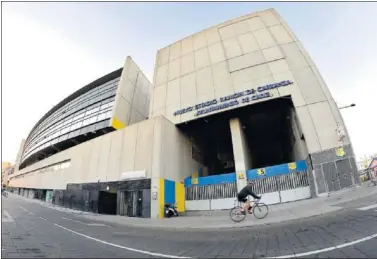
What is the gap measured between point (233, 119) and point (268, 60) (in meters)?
7.65

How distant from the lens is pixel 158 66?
106ft

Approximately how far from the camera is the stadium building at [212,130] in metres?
19.7

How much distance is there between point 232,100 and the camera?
23750 mm

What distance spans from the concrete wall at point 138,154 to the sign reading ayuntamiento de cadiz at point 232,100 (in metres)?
3.49

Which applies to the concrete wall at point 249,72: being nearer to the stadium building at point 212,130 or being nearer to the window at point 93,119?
the stadium building at point 212,130

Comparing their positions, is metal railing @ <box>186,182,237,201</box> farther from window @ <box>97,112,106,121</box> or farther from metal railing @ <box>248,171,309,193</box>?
window @ <box>97,112,106,121</box>

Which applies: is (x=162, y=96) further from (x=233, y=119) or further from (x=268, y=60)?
(x=268, y=60)

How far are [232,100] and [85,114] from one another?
27643 mm

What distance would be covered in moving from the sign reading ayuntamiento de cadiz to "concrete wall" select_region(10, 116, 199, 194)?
11.5 ft

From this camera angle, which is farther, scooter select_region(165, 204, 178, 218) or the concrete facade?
the concrete facade

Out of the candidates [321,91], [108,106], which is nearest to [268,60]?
[321,91]

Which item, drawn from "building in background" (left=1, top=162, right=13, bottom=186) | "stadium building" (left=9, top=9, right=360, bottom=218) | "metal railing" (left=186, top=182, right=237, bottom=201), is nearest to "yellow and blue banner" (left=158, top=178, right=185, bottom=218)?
"stadium building" (left=9, top=9, right=360, bottom=218)

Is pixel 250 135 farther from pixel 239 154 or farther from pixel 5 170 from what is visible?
pixel 5 170

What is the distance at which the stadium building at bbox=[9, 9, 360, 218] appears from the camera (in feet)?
64.7
